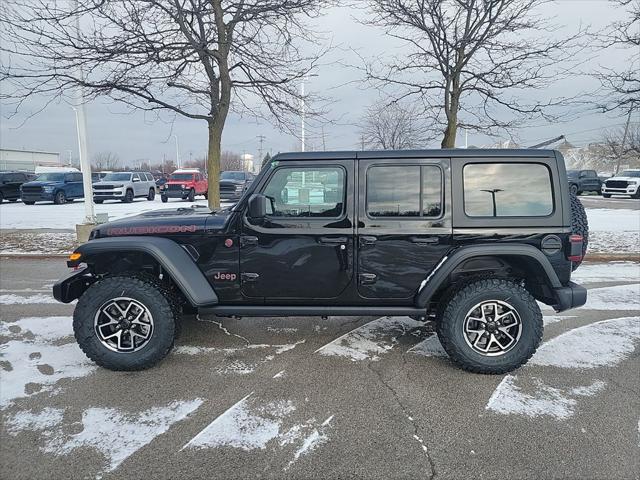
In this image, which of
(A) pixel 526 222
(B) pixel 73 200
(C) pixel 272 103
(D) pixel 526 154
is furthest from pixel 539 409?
(B) pixel 73 200

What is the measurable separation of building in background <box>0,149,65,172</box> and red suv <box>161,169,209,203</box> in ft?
205

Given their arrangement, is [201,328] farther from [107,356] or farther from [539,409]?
[539,409]

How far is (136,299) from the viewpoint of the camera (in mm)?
3438

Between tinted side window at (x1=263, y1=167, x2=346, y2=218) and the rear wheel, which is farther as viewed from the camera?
the rear wheel

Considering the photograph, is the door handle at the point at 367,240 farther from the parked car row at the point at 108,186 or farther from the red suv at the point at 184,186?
the red suv at the point at 184,186

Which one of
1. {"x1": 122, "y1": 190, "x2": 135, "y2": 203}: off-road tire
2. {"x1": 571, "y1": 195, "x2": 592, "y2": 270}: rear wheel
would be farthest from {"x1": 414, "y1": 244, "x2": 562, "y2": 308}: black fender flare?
{"x1": 122, "y1": 190, "x2": 135, "y2": 203}: off-road tire

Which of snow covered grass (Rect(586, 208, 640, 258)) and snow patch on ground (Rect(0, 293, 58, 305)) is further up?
snow covered grass (Rect(586, 208, 640, 258))

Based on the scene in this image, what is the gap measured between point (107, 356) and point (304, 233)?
2.00m

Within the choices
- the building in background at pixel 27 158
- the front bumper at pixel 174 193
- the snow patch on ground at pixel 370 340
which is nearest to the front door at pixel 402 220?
the snow patch on ground at pixel 370 340

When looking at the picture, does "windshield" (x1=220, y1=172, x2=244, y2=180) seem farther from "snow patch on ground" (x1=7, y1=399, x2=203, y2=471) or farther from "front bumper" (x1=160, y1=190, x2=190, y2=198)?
"snow patch on ground" (x1=7, y1=399, x2=203, y2=471)

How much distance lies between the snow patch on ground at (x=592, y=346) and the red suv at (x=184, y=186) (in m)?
20.7

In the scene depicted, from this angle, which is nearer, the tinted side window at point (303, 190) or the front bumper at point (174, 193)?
the tinted side window at point (303, 190)

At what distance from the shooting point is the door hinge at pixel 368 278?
11.6 ft

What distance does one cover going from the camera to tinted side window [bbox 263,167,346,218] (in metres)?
3.54
